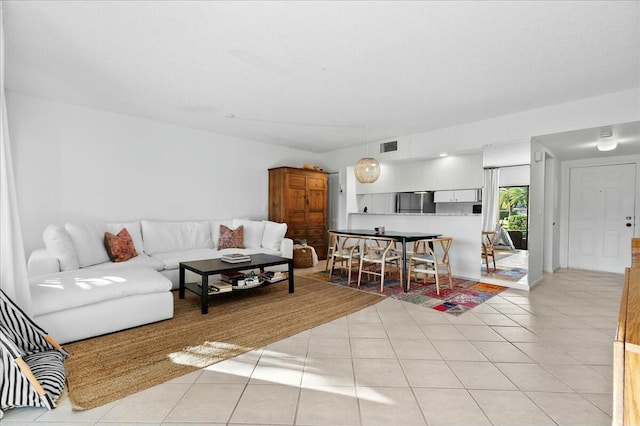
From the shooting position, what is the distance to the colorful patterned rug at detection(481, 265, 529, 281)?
4.47 metres

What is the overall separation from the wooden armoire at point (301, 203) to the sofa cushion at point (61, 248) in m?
3.41

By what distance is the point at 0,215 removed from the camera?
7.35 feet

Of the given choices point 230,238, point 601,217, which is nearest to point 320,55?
point 230,238

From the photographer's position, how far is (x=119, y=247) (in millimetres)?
3951

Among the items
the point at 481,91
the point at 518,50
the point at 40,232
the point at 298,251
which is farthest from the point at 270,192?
the point at 518,50

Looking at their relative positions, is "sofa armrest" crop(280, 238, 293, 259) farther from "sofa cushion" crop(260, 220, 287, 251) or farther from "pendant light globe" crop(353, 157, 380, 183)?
"pendant light globe" crop(353, 157, 380, 183)

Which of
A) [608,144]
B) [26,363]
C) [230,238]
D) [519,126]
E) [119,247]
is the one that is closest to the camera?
[26,363]

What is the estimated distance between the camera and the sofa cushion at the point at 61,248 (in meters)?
3.38

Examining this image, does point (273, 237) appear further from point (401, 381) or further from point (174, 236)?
point (401, 381)

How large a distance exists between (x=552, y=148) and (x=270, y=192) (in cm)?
504

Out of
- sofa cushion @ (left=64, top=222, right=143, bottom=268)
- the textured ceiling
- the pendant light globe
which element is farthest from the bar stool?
sofa cushion @ (left=64, top=222, right=143, bottom=268)

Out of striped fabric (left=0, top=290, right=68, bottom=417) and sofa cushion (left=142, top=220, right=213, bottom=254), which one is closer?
striped fabric (left=0, top=290, right=68, bottom=417)

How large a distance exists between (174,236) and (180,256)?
0.62 m

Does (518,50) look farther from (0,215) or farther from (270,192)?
(270,192)
